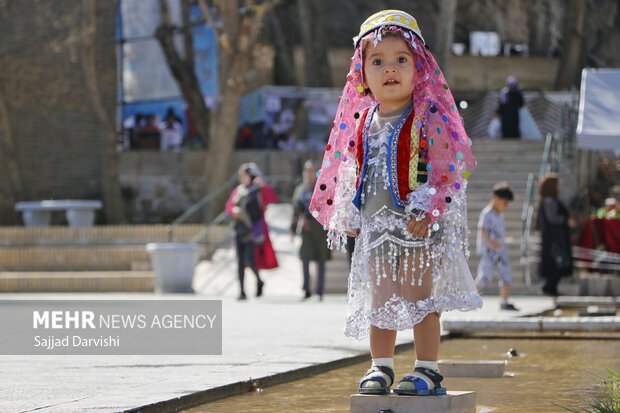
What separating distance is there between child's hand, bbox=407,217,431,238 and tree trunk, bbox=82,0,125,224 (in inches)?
880

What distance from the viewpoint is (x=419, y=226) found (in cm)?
636

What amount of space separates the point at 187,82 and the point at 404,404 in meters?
26.1

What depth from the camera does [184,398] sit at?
6.74m

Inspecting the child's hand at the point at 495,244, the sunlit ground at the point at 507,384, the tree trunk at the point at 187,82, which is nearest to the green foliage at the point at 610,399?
the sunlit ground at the point at 507,384

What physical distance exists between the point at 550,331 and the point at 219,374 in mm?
4216

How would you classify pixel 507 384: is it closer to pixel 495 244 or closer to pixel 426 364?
pixel 426 364

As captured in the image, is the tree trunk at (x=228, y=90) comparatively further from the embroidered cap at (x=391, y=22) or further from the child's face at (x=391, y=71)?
the child's face at (x=391, y=71)

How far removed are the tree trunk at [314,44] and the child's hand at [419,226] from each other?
25.6 meters

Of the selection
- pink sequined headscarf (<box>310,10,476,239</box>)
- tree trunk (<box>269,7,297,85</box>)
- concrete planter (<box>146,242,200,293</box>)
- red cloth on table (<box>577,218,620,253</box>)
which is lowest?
concrete planter (<box>146,242,200,293</box>)

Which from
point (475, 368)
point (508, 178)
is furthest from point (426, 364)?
point (508, 178)

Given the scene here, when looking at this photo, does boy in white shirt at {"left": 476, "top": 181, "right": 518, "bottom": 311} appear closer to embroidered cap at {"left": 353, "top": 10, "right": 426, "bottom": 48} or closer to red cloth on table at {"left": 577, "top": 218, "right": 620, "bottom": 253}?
red cloth on table at {"left": 577, "top": 218, "right": 620, "bottom": 253}

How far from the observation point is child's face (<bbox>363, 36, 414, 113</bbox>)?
6.54m

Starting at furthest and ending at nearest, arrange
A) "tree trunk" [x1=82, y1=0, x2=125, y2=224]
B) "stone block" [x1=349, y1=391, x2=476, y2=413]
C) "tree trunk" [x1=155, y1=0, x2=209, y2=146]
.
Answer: "tree trunk" [x1=155, y1=0, x2=209, y2=146] < "tree trunk" [x1=82, y1=0, x2=125, y2=224] < "stone block" [x1=349, y1=391, x2=476, y2=413]

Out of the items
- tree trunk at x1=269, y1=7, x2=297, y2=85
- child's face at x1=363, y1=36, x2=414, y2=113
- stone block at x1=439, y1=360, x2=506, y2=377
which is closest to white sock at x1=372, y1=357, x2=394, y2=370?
child's face at x1=363, y1=36, x2=414, y2=113
